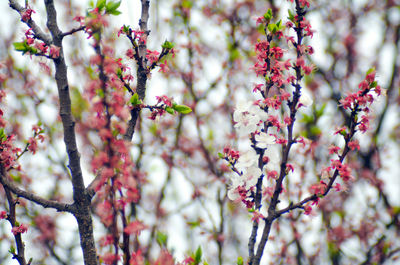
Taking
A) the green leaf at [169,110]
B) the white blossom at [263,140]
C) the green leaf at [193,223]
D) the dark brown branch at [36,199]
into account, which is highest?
the green leaf at [193,223]

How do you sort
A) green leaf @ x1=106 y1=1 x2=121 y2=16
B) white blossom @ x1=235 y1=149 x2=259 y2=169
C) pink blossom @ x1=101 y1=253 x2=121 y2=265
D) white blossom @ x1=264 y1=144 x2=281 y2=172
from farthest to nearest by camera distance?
white blossom @ x1=264 y1=144 x2=281 y2=172 < white blossom @ x1=235 y1=149 x2=259 y2=169 < green leaf @ x1=106 y1=1 x2=121 y2=16 < pink blossom @ x1=101 y1=253 x2=121 y2=265

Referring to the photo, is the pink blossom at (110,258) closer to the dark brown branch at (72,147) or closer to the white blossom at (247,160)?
the dark brown branch at (72,147)

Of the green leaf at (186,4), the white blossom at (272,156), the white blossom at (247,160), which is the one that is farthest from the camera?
the green leaf at (186,4)

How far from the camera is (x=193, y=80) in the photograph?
775 centimetres

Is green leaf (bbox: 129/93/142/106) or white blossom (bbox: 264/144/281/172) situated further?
white blossom (bbox: 264/144/281/172)

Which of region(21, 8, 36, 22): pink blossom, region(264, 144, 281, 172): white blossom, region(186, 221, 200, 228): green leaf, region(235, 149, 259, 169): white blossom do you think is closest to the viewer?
region(21, 8, 36, 22): pink blossom

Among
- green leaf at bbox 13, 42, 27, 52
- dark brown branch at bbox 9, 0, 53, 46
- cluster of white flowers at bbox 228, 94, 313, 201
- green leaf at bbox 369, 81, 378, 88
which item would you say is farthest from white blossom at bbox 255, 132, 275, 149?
green leaf at bbox 13, 42, 27, 52

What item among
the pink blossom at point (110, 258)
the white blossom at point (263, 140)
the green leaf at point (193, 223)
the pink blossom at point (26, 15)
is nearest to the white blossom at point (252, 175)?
the white blossom at point (263, 140)

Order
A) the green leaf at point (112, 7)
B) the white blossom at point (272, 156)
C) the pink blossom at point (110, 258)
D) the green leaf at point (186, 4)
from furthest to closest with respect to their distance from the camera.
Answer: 1. the green leaf at point (186, 4)
2. the white blossom at point (272, 156)
3. the green leaf at point (112, 7)
4. the pink blossom at point (110, 258)

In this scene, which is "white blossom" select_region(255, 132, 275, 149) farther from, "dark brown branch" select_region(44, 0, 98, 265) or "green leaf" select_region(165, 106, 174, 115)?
"dark brown branch" select_region(44, 0, 98, 265)

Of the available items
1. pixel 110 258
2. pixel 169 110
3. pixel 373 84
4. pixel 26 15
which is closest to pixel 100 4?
pixel 26 15

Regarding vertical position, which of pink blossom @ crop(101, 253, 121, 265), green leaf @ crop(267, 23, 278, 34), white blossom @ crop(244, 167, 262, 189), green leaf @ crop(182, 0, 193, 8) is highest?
green leaf @ crop(182, 0, 193, 8)

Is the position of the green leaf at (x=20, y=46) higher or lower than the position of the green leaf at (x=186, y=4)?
lower

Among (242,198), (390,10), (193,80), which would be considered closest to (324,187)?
(242,198)
